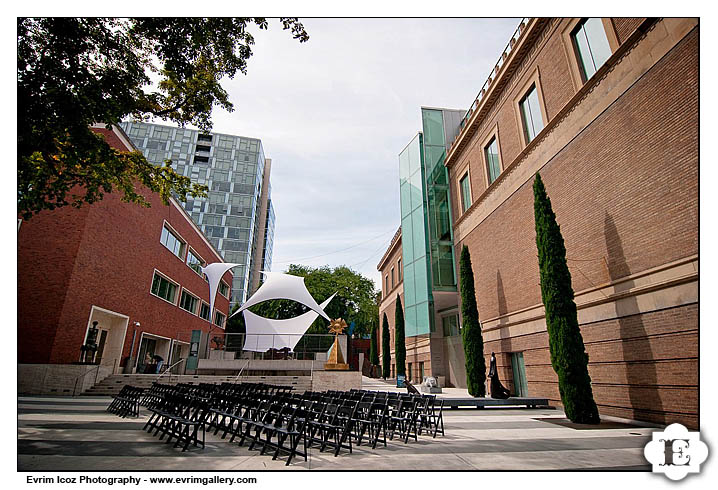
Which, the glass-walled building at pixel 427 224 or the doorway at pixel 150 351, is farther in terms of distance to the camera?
the glass-walled building at pixel 427 224

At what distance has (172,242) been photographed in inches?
1092

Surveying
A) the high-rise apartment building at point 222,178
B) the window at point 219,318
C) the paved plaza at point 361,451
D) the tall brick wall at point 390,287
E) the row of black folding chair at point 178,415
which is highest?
the high-rise apartment building at point 222,178

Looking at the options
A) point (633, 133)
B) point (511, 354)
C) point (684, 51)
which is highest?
point (684, 51)

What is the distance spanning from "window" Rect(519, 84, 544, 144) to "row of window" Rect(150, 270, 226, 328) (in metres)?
24.1

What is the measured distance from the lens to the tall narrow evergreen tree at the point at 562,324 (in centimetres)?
1017

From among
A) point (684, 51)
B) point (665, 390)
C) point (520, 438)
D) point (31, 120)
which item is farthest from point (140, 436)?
point (684, 51)

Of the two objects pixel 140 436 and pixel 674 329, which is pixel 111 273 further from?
pixel 674 329

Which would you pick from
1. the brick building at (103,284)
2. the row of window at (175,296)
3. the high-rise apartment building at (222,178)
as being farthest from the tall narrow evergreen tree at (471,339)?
the high-rise apartment building at (222,178)

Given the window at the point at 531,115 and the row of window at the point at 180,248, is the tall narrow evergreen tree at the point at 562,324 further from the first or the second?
the row of window at the point at 180,248

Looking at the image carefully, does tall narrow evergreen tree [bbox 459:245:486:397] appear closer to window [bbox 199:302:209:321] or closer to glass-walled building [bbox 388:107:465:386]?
glass-walled building [bbox 388:107:465:386]

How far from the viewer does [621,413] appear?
10133 millimetres

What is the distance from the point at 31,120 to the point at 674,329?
45.4 ft

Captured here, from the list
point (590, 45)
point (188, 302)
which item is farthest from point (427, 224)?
point (188, 302)

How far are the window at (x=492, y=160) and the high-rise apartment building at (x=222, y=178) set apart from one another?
52553 mm
